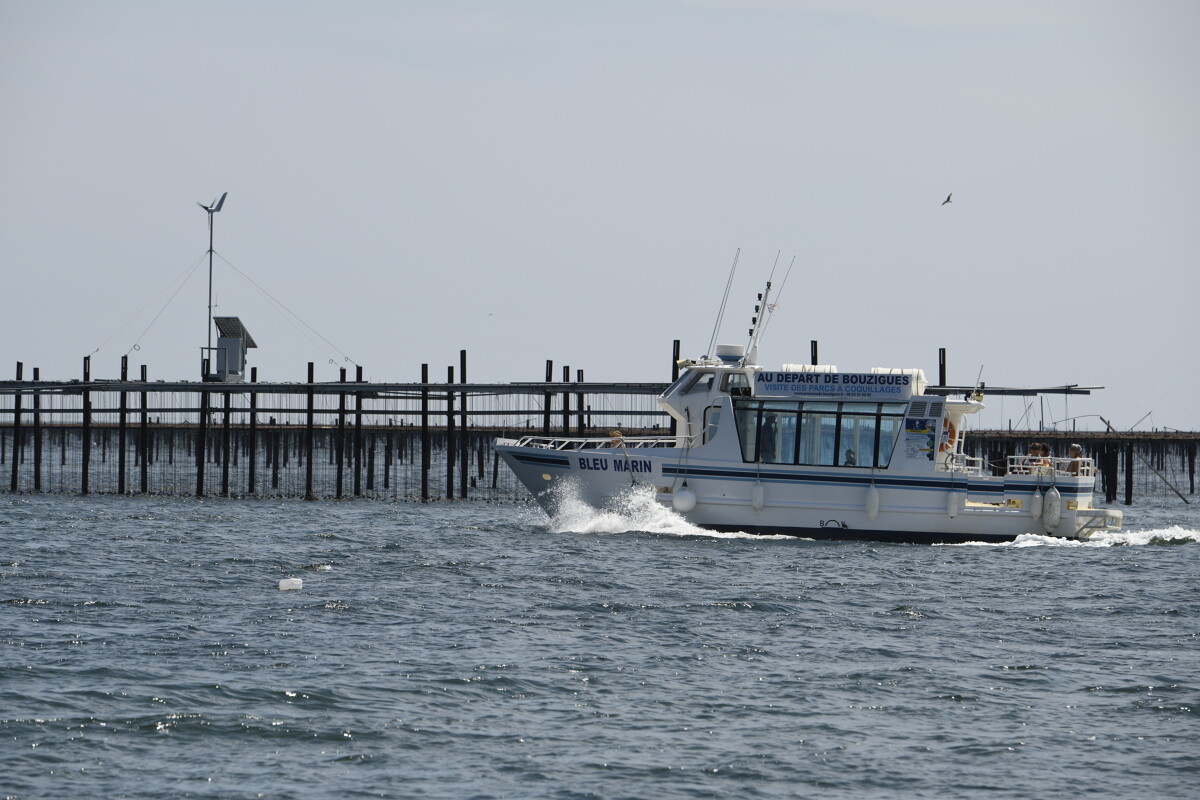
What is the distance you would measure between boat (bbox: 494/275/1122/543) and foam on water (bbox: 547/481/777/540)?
0.53ft

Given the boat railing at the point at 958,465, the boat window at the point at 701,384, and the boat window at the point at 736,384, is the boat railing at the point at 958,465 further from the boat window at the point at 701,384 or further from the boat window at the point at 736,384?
the boat window at the point at 701,384

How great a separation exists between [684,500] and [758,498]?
162 centimetres

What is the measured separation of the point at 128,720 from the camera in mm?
13898

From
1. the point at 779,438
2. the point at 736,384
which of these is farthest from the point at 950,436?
the point at 736,384

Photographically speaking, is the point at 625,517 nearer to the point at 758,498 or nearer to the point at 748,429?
the point at 758,498

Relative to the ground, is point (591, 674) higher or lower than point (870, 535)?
lower

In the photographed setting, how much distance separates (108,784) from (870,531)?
21436 millimetres

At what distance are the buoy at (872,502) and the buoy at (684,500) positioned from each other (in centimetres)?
378

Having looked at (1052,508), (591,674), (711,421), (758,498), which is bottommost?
(591,674)

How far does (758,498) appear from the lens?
3092 centimetres

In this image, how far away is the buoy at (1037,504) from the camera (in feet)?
101

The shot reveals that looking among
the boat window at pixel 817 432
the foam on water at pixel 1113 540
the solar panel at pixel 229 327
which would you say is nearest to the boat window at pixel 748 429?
the boat window at pixel 817 432

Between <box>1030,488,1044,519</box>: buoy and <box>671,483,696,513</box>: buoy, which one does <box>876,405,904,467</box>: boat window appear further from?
<box>671,483,696,513</box>: buoy

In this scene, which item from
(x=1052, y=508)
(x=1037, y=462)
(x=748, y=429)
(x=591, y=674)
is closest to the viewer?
(x=591, y=674)
